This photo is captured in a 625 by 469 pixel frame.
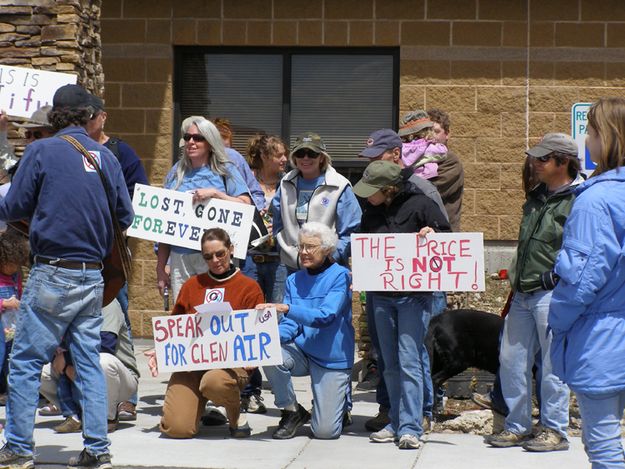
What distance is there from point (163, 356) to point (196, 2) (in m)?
5.16

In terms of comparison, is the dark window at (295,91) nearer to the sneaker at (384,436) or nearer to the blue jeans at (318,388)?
the blue jeans at (318,388)

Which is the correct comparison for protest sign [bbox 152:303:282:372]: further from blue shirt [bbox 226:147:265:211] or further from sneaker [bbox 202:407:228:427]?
blue shirt [bbox 226:147:265:211]

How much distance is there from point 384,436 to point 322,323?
802 mm

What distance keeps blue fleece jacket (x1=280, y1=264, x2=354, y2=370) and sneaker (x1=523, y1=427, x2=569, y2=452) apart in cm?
130

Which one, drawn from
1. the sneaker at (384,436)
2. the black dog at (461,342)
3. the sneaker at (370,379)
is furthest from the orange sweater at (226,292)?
the sneaker at (370,379)

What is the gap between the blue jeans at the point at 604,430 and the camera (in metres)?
5.05

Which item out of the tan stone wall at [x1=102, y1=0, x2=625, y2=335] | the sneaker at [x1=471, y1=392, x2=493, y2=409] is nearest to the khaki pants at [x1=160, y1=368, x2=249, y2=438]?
the sneaker at [x1=471, y1=392, x2=493, y2=409]

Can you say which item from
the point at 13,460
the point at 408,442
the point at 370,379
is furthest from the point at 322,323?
the point at 370,379

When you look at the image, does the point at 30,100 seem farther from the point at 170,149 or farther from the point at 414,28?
the point at 414,28

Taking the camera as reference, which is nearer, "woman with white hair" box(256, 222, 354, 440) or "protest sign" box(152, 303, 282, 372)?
"protest sign" box(152, 303, 282, 372)

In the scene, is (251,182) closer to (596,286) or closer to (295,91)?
(295,91)

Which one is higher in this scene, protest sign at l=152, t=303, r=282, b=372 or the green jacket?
the green jacket

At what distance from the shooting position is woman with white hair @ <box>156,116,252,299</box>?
8391 mm

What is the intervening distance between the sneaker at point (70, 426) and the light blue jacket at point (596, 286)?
12.5 feet
